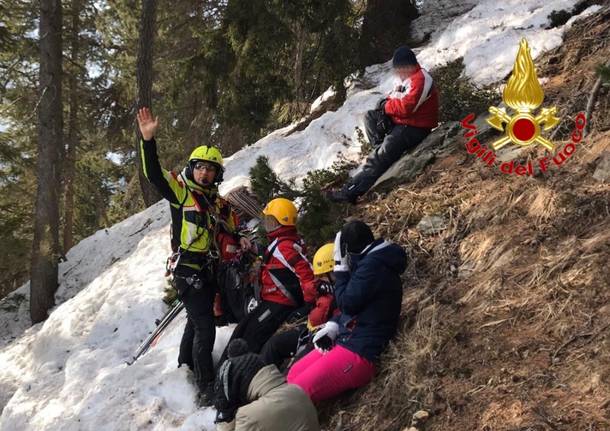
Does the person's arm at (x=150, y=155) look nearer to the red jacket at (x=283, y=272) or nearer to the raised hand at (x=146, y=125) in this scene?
the raised hand at (x=146, y=125)

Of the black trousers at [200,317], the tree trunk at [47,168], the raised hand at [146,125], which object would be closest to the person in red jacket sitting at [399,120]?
the black trousers at [200,317]

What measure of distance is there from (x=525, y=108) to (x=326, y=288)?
318cm

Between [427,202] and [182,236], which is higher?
[182,236]

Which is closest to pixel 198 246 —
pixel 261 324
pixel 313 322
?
pixel 261 324

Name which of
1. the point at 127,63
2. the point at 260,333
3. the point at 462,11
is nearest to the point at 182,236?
the point at 260,333

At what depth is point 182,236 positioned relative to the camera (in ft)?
20.7

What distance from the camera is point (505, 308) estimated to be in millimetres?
4676

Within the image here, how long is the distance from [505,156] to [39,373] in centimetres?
790

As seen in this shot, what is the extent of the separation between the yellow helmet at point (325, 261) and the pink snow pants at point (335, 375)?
1.15 meters

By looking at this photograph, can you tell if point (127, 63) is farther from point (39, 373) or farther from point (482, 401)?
point (482, 401)

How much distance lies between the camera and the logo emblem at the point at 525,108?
647 centimetres

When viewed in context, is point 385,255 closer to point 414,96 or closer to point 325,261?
point 325,261

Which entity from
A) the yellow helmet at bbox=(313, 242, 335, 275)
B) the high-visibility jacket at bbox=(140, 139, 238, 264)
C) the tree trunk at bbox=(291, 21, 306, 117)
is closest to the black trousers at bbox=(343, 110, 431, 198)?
the yellow helmet at bbox=(313, 242, 335, 275)

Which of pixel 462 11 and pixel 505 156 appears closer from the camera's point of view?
pixel 505 156
